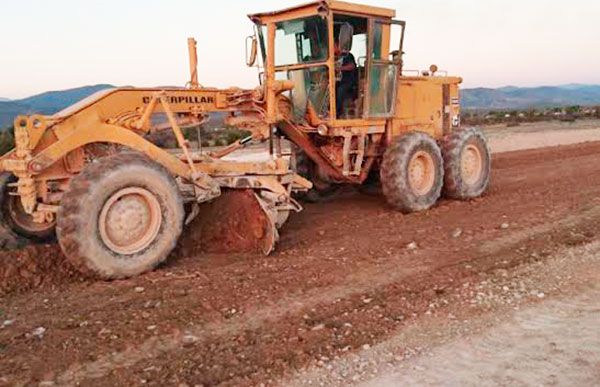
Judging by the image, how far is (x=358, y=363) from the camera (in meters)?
4.16

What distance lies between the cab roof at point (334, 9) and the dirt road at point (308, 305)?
9.71 feet

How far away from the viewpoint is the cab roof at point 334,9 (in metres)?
8.44

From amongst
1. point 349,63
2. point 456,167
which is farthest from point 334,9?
point 456,167

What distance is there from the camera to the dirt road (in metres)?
4.12

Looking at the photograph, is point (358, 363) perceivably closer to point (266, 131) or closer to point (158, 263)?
point (158, 263)

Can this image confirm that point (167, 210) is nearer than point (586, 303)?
No

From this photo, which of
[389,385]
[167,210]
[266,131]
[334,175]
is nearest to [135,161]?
[167,210]

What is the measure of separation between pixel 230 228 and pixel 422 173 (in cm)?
366

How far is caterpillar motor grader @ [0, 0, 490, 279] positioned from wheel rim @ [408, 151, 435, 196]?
0.02 meters

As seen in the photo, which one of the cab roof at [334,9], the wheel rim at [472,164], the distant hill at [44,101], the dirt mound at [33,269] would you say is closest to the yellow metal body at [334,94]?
the cab roof at [334,9]

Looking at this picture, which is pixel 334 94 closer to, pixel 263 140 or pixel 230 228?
pixel 263 140

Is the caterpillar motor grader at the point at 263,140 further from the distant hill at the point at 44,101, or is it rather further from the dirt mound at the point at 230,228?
the distant hill at the point at 44,101

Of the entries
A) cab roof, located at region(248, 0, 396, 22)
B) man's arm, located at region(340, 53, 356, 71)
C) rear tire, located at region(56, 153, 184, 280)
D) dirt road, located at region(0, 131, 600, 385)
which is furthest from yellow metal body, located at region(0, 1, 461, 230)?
dirt road, located at region(0, 131, 600, 385)

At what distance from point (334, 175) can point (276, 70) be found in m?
1.80
